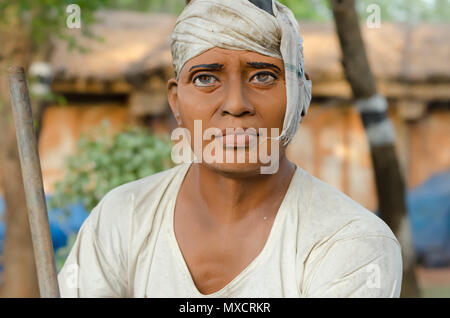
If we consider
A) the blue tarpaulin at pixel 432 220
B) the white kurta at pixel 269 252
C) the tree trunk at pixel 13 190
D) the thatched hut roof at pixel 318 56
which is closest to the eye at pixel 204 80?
the white kurta at pixel 269 252

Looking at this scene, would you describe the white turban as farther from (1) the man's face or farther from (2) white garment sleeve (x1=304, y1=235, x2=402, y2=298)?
(2) white garment sleeve (x1=304, y1=235, x2=402, y2=298)

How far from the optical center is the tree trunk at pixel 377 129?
496 cm

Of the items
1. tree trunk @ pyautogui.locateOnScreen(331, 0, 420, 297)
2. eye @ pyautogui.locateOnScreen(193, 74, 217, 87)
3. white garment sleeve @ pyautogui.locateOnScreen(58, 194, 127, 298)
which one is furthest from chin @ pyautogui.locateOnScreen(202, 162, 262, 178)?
tree trunk @ pyautogui.locateOnScreen(331, 0, 420, 297)

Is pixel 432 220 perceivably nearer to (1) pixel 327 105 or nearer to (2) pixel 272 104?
(1) pixel 327 105

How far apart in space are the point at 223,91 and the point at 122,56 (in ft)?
21.2

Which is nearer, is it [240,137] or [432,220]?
[240,137]

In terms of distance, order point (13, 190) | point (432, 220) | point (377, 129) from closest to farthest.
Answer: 1. point (377, 129)
2. point (13, 190)
3. point (432, 220)

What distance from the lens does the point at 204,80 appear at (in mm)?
2076

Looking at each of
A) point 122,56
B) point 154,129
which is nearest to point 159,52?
point 122,56

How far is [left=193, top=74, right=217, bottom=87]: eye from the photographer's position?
206 centimetres

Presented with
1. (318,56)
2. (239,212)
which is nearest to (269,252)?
(239,212)

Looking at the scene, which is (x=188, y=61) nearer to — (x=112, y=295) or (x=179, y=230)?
(x=179, y=230)

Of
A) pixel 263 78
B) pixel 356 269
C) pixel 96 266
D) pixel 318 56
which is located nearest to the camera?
pixel 356 269

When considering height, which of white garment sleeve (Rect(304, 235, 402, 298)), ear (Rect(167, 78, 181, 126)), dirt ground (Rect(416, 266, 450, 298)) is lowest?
dirt ground (Rect(416, 266, 450, 298))
